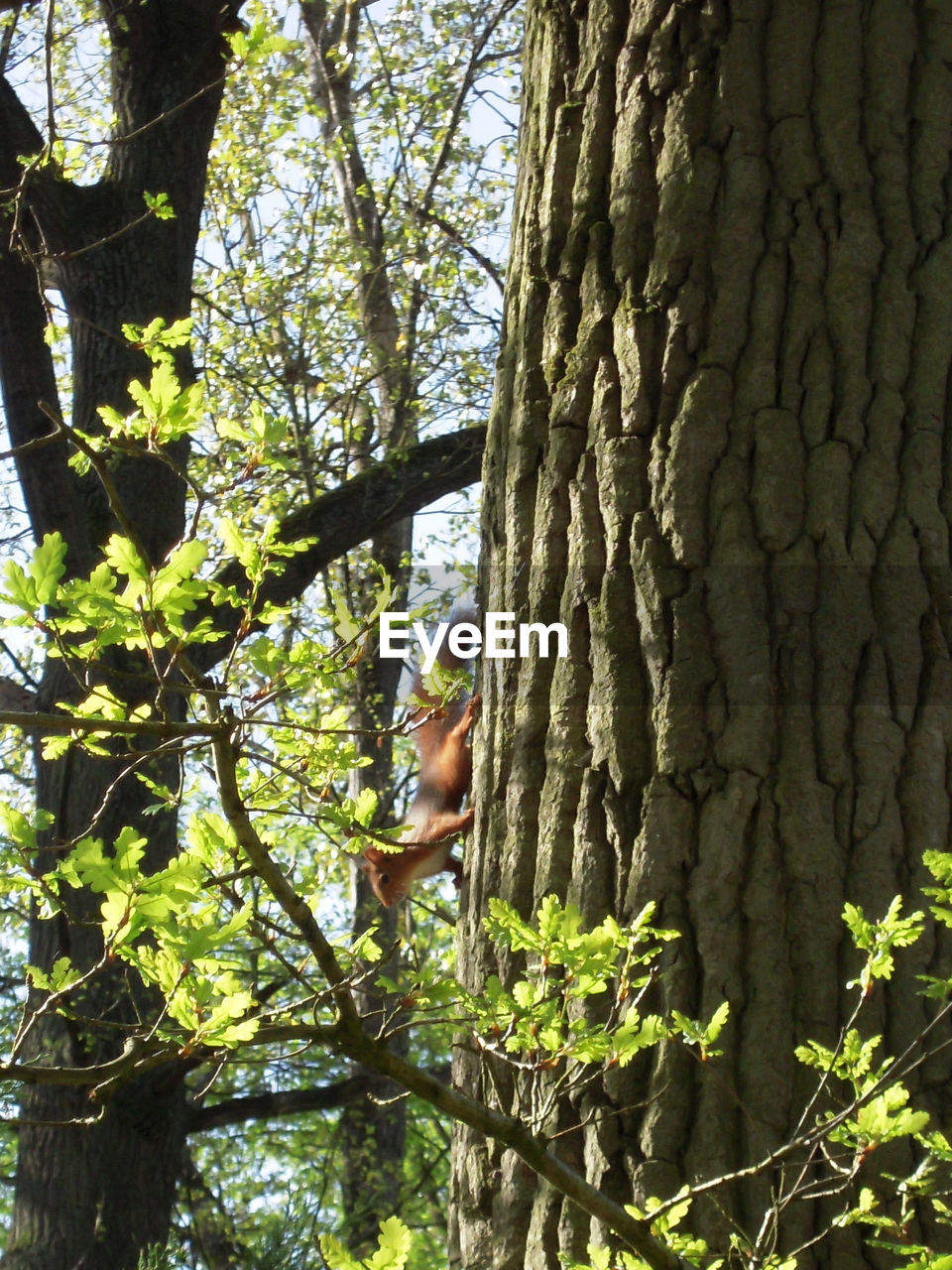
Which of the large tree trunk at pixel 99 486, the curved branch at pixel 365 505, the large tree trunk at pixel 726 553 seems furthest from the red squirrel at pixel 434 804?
the curved branch at pixel 365 505

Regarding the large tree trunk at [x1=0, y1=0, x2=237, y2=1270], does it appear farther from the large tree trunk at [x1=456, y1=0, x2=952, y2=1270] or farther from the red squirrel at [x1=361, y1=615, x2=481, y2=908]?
the large tree trunk at [x1=456, y1=0, x2=952, y2=1270]

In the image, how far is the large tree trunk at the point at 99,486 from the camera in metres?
4.70

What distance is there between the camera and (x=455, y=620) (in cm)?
299

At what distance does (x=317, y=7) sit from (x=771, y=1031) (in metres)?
9.83

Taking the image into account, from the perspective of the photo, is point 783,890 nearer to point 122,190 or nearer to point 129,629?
point 129,629

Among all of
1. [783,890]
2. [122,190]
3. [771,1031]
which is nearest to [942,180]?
[783,890]

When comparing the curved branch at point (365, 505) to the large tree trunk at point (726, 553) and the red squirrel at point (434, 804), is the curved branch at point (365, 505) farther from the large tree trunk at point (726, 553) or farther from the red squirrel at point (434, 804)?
the large tree trunk at point (726, 553)

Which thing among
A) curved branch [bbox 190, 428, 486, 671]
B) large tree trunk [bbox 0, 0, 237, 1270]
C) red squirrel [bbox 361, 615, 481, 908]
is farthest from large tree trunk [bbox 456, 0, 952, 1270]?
curved branch [bbox 190, 428, 486, 671]

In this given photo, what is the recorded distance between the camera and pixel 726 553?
1751 millimetres

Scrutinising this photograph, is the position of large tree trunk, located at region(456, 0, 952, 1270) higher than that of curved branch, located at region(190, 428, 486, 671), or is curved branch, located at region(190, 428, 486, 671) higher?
curved branch, located at region(190, 428, 486, 671)

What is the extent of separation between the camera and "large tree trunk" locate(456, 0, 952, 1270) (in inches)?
63.4

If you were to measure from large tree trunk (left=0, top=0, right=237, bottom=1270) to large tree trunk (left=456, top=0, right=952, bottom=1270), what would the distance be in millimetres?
2687

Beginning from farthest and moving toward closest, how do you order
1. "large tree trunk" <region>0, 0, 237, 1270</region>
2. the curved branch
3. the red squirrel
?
1. the curved branch
2. "large tree trunk" <region>0, 0, 237, 1270</region>
3. the red squirrel

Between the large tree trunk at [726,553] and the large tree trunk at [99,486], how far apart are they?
2.69 m
